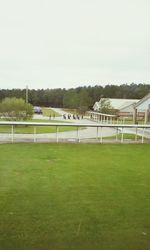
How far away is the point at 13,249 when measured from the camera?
4617 mm

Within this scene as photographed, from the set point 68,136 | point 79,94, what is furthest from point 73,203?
point 79,94

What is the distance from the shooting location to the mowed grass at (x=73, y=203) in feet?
16.5

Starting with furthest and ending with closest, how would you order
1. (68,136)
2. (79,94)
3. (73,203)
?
1. (79,94)
2. (68,136)
3. (73,203)

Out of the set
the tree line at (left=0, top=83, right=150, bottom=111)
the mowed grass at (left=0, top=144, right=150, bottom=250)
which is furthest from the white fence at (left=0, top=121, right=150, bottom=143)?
the tree line at (left=0, top=83, right=150, bottom=111)

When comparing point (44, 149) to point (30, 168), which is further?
point (44, 149)

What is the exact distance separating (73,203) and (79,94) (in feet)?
205

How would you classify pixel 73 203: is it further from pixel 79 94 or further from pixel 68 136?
pixel 79 94

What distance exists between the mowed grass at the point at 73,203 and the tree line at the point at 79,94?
155 feet

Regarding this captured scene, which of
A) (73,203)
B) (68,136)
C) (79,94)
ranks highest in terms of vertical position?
(79,94)

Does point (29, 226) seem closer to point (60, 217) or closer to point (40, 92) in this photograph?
point (60, 217)

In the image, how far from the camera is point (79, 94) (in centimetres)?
6869

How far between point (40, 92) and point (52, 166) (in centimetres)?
8369

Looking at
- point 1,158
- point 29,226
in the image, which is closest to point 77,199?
point 29,226

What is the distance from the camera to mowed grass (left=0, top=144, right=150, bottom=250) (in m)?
5.02
